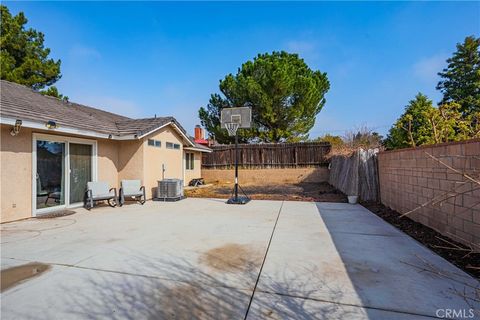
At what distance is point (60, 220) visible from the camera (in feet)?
20.1

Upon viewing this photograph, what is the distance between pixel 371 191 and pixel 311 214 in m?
3.14

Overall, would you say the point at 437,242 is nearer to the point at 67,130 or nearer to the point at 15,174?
the point at 67,130

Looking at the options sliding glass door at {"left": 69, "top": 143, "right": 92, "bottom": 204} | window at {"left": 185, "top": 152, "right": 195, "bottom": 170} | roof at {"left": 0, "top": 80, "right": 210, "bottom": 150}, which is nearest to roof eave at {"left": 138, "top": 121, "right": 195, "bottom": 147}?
roof at {"left": 0, "top": 80, "right": 210, "bottom": 150}

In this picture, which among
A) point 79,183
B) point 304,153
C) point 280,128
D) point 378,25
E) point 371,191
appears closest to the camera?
point 79,183

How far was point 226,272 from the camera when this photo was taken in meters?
3.13

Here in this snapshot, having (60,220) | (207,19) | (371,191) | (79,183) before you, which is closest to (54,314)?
(60,220)

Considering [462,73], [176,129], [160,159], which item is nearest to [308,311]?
[160,159]

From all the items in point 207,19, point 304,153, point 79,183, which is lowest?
point 79,183

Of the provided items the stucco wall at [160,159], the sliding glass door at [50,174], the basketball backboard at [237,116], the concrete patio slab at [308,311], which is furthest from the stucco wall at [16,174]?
the concrete patio slab at [308,311]

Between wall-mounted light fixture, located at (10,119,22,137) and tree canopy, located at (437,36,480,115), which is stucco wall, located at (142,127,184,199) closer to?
wall-mounted light fixture, located at (10,119,22,137)

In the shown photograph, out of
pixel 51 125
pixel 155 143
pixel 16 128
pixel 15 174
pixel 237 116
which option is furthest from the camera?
pixel 237 116

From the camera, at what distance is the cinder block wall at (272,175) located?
15602mm

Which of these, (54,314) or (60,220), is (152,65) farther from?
(54,314)

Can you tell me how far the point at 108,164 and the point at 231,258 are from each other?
7.47m
